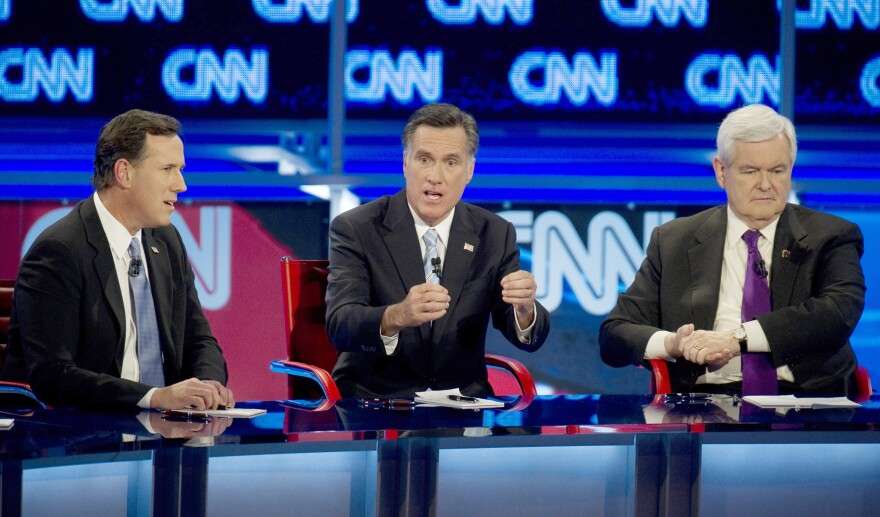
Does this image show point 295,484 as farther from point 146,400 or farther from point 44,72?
point 44,72

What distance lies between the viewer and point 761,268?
307cm

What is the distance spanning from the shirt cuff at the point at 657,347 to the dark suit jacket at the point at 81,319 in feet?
3.67

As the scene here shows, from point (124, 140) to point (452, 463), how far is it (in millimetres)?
1226

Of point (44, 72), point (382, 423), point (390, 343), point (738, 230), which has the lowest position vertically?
point (382, 423)

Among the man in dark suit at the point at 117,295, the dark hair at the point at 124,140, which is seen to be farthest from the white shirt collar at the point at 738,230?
the dark hair at the point at 124,140

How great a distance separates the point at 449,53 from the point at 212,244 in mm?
1319

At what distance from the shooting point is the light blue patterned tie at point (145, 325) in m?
2.76

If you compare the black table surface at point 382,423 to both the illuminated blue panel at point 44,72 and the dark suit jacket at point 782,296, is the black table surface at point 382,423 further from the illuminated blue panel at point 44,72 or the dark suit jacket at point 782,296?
the illuminated blue panel at point 44,72

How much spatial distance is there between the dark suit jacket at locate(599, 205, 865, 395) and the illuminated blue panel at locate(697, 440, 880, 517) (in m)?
0.64

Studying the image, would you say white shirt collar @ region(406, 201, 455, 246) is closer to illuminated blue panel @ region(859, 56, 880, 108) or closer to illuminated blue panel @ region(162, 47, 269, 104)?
illuminated blue panel @ region(162, 47, 269, 104)

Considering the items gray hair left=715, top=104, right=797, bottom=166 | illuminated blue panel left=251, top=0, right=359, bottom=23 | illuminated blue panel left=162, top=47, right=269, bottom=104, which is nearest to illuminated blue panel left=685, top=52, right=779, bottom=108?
illuminated blue panel left=251, top=0, right=359, bottom=23

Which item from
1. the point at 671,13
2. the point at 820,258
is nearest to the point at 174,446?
the point at 820,258

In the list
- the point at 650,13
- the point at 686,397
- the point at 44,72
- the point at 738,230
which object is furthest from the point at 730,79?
the point at 44,72

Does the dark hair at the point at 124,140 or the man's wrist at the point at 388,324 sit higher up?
the dark hair at the point at 124,140
